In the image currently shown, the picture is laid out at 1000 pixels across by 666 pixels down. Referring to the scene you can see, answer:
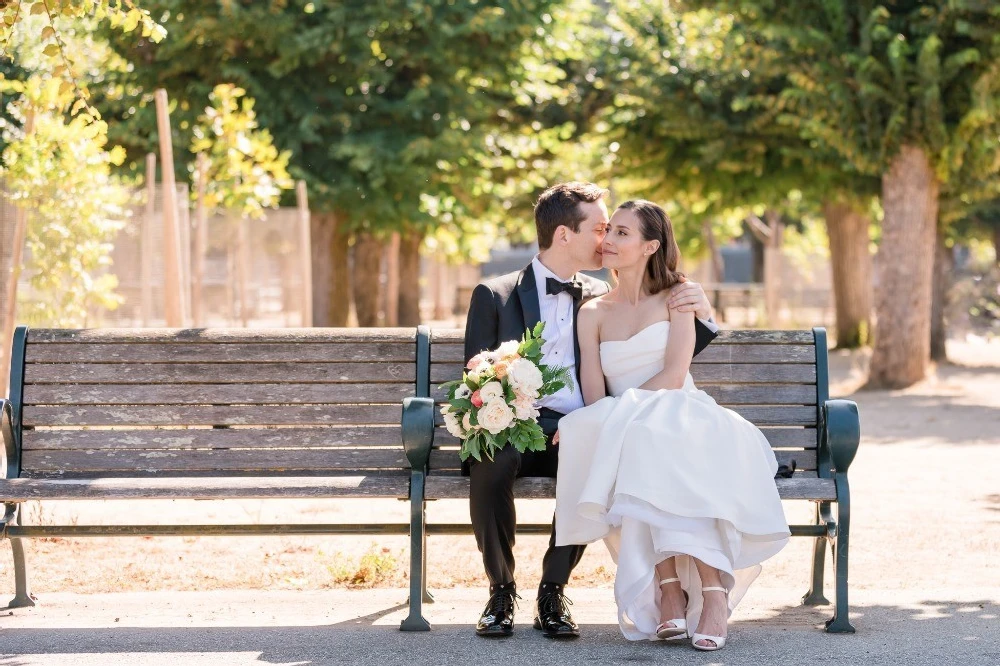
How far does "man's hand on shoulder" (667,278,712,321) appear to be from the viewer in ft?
18.0

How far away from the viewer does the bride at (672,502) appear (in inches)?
195

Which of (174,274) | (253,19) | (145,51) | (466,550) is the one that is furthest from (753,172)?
(466,550)

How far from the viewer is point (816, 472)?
5840 millimetres

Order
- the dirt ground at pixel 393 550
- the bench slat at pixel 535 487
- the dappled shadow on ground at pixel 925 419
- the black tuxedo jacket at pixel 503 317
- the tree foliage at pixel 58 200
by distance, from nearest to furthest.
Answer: the bench slat at pixel 535 487 < the black tuxedo jacket at pixel 503 317 < the dirt ground at pixel 393 550 < the tree foliage at pixel 58 200 < the dappled shadow on ground at pixel 925 419

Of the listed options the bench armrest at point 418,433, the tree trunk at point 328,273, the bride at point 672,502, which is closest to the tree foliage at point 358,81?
the tree trunk at point 328,273

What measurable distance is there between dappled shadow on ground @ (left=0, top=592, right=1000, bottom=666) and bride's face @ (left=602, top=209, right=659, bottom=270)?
4.57 feet

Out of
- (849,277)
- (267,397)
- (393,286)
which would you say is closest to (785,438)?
(267,397)

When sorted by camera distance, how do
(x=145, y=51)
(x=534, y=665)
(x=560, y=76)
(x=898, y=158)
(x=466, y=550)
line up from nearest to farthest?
(x=534, y=665) < (x=466, y=550) < (x=898, y=158) < (x=145, y=51) < (x=560, y=76)

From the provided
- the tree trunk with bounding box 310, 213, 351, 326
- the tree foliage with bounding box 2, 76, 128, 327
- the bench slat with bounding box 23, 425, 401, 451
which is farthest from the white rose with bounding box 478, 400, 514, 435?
the tree trunk with bounding box 310, 213, 351, 326

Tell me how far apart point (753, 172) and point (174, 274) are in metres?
15.1

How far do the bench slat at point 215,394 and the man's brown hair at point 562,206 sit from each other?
874mm

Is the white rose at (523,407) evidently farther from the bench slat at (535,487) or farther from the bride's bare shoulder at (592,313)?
the bride's bare shoulder at (592,313)

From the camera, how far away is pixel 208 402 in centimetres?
590

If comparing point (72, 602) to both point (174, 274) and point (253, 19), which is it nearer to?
point (174, 274)
